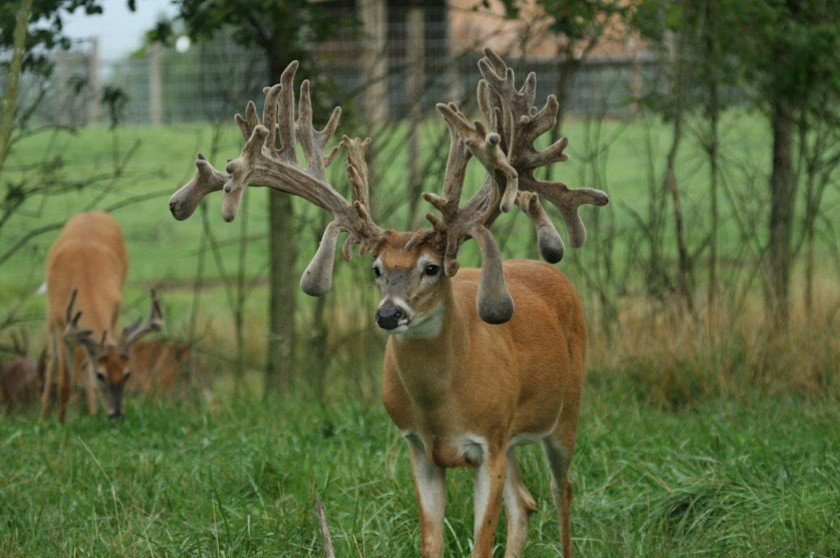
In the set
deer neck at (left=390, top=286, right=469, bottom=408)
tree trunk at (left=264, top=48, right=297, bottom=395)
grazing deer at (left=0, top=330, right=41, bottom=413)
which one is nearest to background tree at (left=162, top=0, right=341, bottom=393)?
tree trunk at (left=264, top=48, right=297, bottom=395)

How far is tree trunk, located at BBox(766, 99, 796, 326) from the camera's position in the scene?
8.54m

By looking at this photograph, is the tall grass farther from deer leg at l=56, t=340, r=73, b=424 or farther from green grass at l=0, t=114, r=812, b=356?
deer leg at l=56, t=340, r=73, b=424

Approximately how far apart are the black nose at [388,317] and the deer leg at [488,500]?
2.16 feet

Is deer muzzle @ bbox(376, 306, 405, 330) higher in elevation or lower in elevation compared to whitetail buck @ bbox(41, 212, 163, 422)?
higher

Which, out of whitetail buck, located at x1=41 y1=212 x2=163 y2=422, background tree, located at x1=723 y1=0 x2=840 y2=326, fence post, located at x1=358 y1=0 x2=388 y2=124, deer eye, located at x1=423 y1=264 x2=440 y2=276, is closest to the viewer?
deer eye, located at x1=423 y1=264 x2=440 y2=276

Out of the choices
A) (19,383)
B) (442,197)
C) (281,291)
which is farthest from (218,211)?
(442,197)

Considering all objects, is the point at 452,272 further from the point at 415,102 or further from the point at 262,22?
the point at 262,22

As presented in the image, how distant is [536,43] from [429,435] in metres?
4.97

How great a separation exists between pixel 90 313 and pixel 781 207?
15.9 ft

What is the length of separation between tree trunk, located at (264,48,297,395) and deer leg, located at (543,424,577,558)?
3.93 metres

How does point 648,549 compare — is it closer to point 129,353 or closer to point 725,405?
point 725,405

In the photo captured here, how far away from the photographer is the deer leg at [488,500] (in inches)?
177

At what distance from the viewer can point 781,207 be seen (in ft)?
28.6

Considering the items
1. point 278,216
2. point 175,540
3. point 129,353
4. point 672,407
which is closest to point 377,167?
point 278,216
